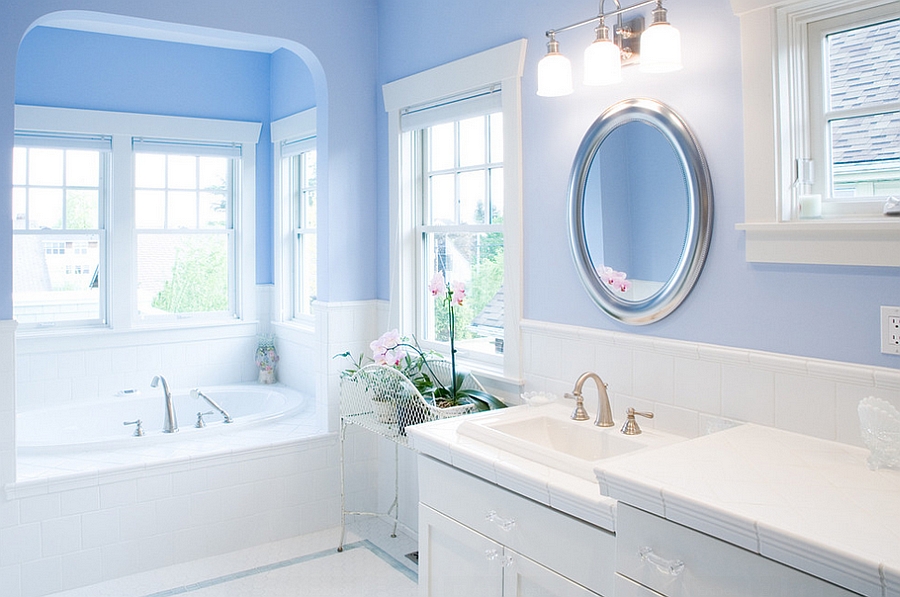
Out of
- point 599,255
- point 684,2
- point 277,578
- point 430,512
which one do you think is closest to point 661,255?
point 599,255

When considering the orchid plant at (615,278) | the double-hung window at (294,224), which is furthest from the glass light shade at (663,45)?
the double-hung window at (294,224)

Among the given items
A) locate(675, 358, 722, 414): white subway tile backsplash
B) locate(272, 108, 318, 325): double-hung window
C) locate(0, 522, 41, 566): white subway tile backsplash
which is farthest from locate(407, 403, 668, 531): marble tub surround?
locate(272, 108, 318, 325): double-hung window

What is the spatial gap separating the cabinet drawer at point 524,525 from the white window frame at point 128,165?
9.78ft

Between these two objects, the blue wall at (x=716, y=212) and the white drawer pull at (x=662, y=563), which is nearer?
the white drawer pull at (x=662, y=563)

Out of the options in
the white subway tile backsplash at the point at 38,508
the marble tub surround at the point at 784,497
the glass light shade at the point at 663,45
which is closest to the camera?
the marble tub surround at the point at 784,497

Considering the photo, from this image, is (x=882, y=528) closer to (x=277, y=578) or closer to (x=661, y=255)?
(x=661, y=255)

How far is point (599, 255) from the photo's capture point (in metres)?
2.58

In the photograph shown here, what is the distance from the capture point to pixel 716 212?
2.19 m

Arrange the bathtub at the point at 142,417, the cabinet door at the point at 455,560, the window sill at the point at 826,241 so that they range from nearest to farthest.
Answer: the window sill at the point at 826,241
the cabinet door at the point at 455,560
the bathtub at the point at 142,417

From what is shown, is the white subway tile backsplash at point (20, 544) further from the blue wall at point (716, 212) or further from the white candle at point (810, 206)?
the white candle at point (810, 206)

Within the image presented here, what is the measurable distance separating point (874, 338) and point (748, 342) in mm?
348

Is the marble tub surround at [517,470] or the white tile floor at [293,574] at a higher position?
the marble tub surround at [517,470]

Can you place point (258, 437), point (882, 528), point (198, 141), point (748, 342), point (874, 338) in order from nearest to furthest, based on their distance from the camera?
1. point (882, 528)
2. point (874, 338)
3. point (748, 342)
4. point (258, 437)
5. point (198, 141)

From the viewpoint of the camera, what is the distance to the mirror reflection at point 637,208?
2314 millimetres
